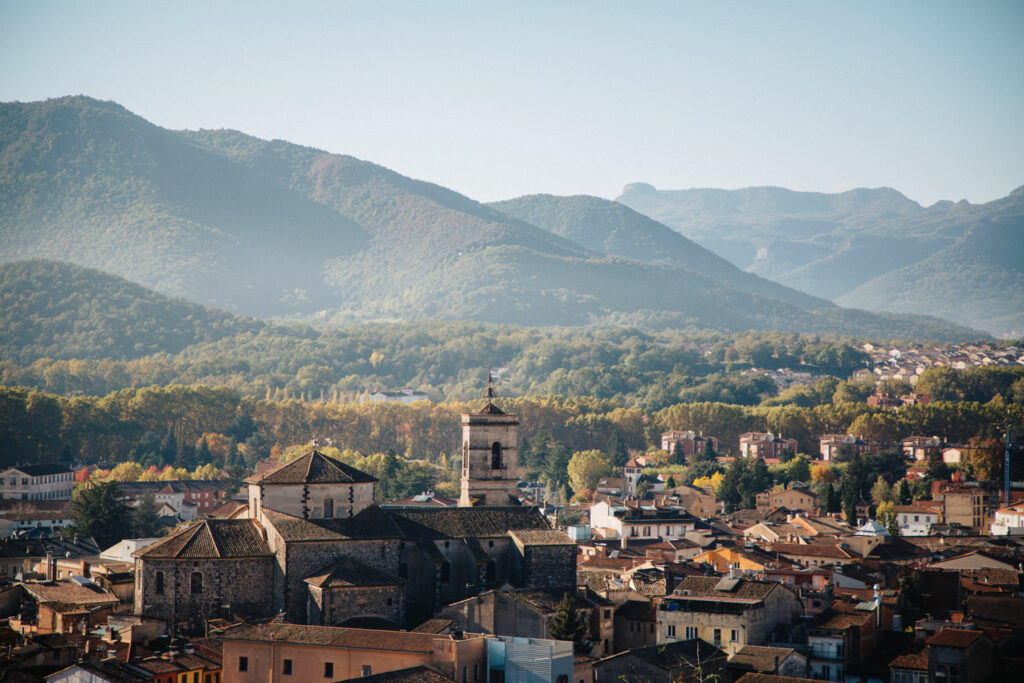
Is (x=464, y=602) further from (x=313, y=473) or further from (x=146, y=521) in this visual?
(x=146, y=521)

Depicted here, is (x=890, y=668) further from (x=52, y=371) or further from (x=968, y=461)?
(x=52, y=371)

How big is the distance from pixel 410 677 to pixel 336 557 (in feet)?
35.7

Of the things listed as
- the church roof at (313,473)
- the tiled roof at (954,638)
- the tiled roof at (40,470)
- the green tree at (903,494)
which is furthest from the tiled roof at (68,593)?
the green tree at (903,494)

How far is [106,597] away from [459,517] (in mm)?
12670

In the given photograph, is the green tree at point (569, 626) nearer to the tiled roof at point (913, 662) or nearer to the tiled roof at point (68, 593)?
the tiled roof at point (913, 662)

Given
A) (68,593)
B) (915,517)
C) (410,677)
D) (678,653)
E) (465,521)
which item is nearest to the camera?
(410,677)

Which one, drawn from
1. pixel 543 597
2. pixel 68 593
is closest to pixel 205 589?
pixel 68 593

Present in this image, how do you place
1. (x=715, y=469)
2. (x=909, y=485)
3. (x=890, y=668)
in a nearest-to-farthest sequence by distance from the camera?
(x=890, y=668), (x=909, y=485), (x=715, y=469)

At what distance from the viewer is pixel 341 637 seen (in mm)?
42844

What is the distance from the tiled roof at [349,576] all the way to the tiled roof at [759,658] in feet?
35.6

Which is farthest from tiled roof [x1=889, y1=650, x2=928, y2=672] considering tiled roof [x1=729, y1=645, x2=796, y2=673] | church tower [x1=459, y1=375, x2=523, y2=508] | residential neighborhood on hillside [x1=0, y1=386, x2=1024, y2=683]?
church tower [x1=459, y1=375, x2=523, y2=508]

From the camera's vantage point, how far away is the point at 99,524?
77562 millimetres

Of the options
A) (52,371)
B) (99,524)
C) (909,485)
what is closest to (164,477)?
(99,524)

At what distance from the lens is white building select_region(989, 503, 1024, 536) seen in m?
86.8
